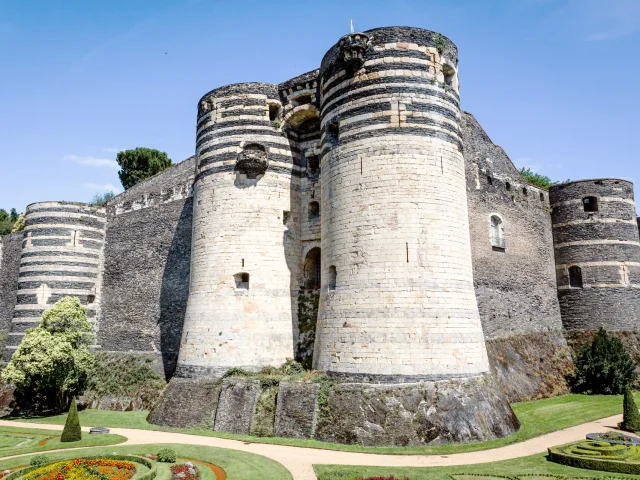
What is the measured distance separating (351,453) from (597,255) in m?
21.6

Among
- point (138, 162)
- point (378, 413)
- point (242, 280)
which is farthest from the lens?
point (138, 162)

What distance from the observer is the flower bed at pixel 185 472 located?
1267 centimetres

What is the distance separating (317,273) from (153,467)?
446 inches

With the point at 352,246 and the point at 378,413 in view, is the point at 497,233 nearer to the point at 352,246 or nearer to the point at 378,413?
the point at 352,246

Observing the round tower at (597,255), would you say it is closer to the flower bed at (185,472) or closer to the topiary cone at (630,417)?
the topiary cone at (630,417)

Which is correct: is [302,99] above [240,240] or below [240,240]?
above

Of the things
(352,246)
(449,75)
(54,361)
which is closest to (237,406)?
(352,246)

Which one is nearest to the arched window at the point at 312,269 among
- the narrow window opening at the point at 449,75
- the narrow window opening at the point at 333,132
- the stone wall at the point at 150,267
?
the narrow window opening at the point at 333,132

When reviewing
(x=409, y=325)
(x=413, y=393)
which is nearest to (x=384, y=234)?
(x=409, y=325)

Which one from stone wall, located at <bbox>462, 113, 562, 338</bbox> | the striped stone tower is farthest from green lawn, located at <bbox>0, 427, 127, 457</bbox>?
stone wall, located at <bbox>462, 113, 562, 338</bbox>

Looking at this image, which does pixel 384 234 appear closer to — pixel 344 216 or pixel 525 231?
pixel 344 216

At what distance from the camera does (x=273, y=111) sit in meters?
23.5

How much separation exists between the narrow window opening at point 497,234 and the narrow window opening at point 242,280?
13116 millimetres

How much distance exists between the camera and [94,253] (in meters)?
31.6
